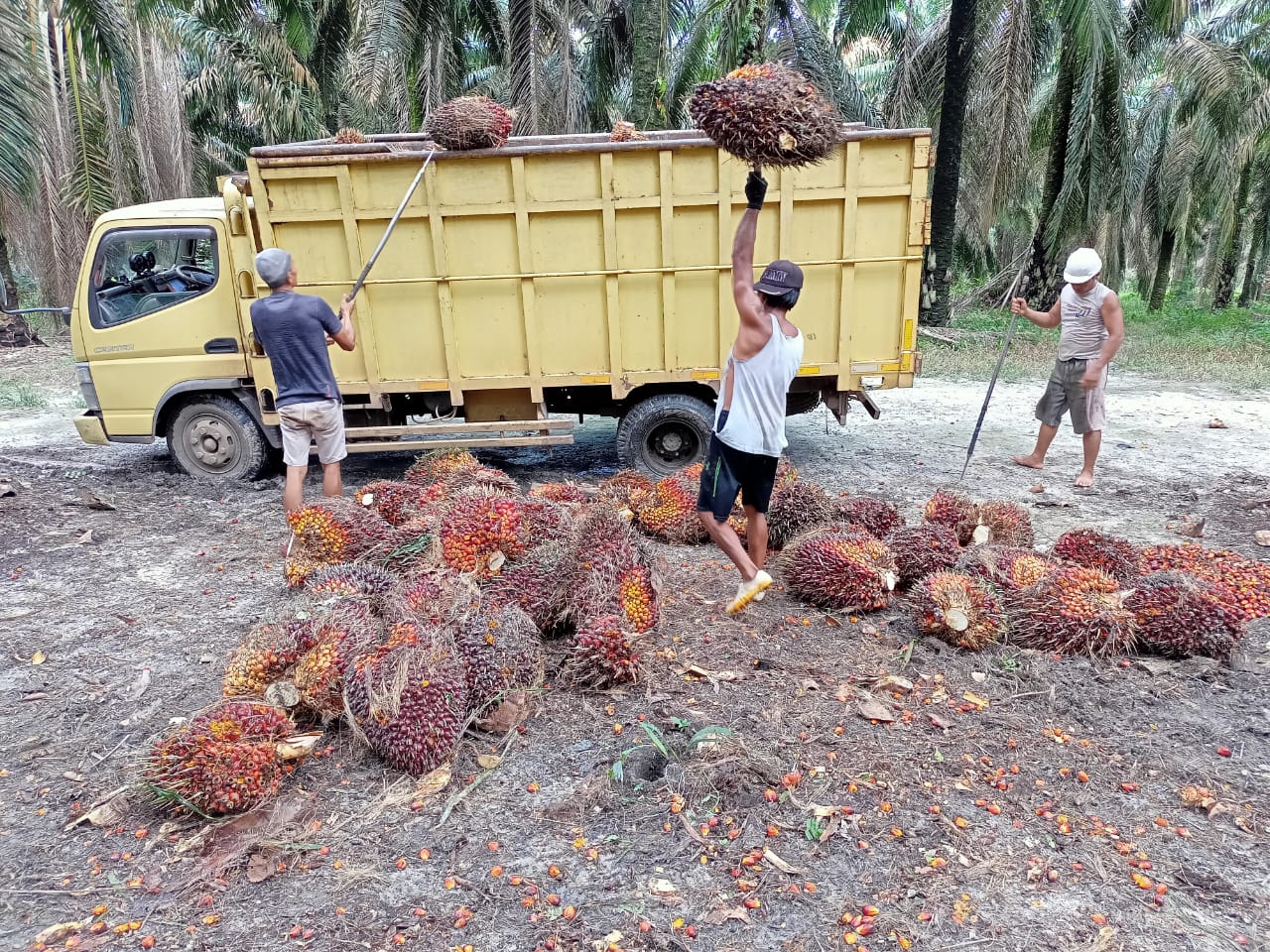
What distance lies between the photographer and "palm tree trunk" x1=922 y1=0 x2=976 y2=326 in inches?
523

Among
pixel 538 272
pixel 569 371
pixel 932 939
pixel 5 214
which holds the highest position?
pixel 5 214

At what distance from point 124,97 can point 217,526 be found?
14.4 metres

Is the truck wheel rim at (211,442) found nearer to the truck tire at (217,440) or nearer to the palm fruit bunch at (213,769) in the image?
the truck tire at (217,440)

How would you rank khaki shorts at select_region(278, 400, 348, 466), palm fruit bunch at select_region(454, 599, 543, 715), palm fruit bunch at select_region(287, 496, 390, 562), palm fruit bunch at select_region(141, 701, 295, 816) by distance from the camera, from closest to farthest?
palm fruit bunch at select_region(141, 701, 295, 816) → palm fruit bunch at select_region(454, 599, 543, 715) → palm fruit bunch at select_region(287, 496, 390, 562) → khaki shorts at select_region(278, 400, 348, 466)

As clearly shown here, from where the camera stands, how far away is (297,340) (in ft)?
17.3

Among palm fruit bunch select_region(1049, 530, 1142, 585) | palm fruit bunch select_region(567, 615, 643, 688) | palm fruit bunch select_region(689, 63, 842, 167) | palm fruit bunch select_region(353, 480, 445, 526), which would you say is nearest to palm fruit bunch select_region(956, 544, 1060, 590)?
palm fruit bunch select_region(1049, 530, 1142, 585)

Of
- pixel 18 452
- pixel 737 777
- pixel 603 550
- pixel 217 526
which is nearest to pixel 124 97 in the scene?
pixel 18 452

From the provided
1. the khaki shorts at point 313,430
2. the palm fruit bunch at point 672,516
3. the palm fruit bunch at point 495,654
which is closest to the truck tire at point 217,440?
the khaki shorts at point 313,430

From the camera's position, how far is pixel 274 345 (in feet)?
17.3

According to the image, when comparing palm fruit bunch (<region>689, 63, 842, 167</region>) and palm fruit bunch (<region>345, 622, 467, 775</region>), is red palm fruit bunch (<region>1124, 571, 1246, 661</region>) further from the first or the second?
palm fruit bunch (<region>345, 622, 467, 775</region>)

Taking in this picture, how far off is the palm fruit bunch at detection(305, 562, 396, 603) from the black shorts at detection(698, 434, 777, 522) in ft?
5.49

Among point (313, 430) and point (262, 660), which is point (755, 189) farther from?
point (313, 430)

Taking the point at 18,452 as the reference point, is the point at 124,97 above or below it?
above

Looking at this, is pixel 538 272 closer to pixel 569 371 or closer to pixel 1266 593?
pixel 569 371
